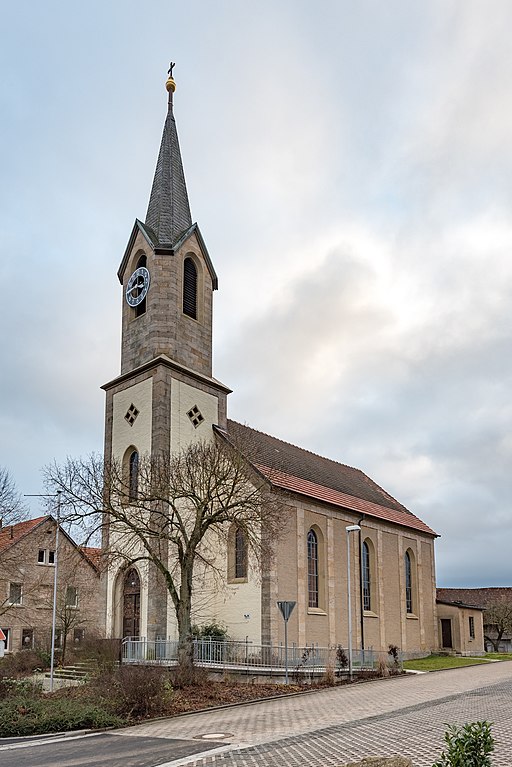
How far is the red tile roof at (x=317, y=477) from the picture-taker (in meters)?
34.3

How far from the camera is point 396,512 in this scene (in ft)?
156

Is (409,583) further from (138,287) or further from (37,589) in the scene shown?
(138,287)

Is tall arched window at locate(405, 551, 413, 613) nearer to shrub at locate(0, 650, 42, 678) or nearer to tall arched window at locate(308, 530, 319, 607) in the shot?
tall arched window at locate(308, 530, 319, 607)

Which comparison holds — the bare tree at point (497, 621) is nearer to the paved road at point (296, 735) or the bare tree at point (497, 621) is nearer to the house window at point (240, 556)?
the house window at point (240, 556)

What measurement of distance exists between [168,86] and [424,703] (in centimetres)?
3666

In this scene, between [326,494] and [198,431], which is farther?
[326,494]

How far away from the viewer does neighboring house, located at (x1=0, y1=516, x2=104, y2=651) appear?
147ft

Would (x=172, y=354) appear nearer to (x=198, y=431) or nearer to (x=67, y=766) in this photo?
(x=198, y=431)

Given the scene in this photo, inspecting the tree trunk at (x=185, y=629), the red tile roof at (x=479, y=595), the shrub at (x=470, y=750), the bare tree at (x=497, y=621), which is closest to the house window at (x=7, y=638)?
the tree trunk at (x=185, y=629)

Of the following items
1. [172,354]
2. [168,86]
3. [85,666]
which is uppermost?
[168,86]

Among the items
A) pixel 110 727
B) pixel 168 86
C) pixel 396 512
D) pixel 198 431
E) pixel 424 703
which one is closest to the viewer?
pixel 110 727

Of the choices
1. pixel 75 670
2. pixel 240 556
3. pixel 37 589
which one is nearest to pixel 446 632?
pixel 240 556

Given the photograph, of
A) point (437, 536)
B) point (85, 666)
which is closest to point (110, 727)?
point (85, 666)

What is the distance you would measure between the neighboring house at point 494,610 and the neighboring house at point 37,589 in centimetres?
2818
